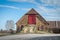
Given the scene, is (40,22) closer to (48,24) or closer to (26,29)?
(48,24)

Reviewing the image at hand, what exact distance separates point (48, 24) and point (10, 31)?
4271 millimetres

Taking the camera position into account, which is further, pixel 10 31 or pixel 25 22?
pixel 25 22

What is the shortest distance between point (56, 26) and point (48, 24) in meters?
0.98

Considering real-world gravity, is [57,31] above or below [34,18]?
below

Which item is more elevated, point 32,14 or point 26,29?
point 32,14

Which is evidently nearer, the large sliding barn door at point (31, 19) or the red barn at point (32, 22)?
the red barn at point (32, 22)

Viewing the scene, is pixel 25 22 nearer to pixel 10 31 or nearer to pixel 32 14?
pixel 32 14

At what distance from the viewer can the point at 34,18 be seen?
19.8m

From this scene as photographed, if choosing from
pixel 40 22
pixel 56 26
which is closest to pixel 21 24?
pixel 40 22

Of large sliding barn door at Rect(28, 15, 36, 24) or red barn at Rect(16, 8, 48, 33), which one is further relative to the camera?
large sliding barn door at Rect(28, 15, 36, 24)

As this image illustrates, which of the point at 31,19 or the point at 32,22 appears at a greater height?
the point at 31,19

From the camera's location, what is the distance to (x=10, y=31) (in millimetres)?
17922

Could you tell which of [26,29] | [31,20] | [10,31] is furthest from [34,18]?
[10,31]

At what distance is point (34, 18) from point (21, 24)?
4.86 feet
